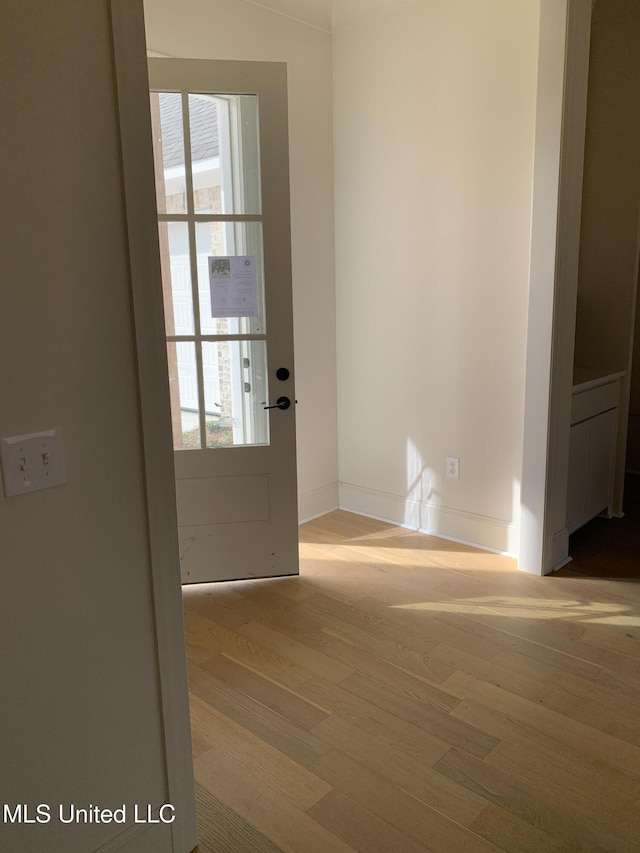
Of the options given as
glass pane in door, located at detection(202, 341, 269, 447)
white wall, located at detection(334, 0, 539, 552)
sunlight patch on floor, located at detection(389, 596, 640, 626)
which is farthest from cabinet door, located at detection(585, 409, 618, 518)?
glass pane in door, located at detection(202, 341, 269, 447)

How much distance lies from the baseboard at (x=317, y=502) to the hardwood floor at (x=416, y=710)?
0.61 m

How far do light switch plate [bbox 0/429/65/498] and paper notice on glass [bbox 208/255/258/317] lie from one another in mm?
1627

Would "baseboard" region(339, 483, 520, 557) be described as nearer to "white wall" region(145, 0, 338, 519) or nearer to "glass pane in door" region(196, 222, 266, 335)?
"white wall" region(145, 0, 338, 519)

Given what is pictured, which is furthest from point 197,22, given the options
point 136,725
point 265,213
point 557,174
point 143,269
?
point 136,725

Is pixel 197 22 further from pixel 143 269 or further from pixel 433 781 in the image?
pixel 433 781

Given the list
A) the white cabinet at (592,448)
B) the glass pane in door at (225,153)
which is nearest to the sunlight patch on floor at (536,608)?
the white cabinet at (592,448)

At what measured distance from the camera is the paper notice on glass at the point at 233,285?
2.81 meters

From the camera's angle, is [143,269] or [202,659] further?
[202,659]

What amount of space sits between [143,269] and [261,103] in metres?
1.66

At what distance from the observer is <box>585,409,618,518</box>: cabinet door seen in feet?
11.4

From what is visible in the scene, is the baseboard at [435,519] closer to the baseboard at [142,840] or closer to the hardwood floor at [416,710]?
the hardwood floor at [416,710]

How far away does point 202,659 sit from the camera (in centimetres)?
246

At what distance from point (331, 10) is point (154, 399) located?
290 cm

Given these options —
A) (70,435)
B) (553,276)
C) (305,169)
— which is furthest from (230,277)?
(70,435)
